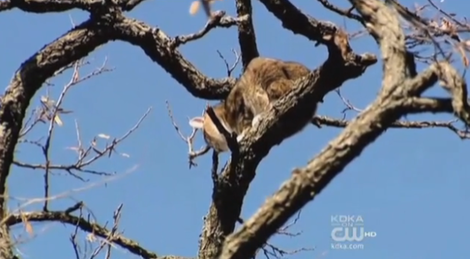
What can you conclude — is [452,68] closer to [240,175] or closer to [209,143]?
[240,175]

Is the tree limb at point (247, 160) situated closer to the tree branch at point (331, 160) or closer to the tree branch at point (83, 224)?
the tree branch at point (83, 224)

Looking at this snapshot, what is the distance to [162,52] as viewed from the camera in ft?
12.8

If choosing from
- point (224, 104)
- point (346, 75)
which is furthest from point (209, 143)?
point (346, 75)

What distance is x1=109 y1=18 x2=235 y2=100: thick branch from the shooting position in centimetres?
386

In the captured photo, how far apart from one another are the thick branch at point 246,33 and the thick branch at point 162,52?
0.45 metres

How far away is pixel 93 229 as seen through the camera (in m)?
3.90

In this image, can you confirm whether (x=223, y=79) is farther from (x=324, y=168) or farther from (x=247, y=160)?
(x=324, y=168)

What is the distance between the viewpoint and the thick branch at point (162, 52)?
3.86 m

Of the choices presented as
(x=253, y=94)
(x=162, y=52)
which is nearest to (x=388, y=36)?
(x=162, y=52)

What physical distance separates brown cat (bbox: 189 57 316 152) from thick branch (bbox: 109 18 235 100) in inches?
39.2

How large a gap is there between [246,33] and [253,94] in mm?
1151

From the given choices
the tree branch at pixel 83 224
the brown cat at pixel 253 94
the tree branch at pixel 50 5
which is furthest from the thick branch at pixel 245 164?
the brown cat at pixel 253 94

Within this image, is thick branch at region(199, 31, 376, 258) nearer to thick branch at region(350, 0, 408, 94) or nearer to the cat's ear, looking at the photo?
the cat's ear

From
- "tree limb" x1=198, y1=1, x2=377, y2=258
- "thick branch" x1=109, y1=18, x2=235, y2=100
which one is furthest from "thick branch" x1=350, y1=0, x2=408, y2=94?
"thick branch" x1=109, y1=18, x2=235, y2=100
